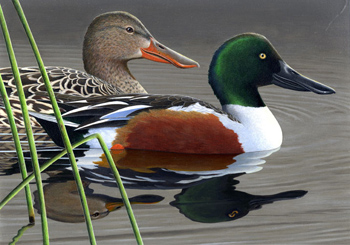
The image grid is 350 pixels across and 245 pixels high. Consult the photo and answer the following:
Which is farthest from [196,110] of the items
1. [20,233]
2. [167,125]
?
[20,233]

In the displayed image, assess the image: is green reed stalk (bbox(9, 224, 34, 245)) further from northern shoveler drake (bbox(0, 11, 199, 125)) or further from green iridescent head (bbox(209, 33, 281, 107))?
northern shoveler drake (bbox(0, 11, 199, 125))

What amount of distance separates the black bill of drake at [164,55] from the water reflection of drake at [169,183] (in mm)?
1191

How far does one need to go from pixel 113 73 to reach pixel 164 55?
19.2 inches

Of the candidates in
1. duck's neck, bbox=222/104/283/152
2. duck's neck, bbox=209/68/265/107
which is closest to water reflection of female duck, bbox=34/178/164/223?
duck's neck, bbox=222/104/283/152

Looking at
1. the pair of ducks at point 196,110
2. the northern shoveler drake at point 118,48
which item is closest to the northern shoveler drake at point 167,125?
the pair of ducks at point 196,110

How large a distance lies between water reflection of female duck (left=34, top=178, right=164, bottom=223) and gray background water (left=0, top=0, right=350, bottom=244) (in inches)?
3.9

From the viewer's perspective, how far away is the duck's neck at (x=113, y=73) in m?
5.71

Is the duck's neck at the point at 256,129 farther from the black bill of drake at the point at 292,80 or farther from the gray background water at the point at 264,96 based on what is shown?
the black bill of drake at the point at 292,80

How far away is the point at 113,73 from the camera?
5.75 metres

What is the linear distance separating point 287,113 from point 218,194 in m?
2.14

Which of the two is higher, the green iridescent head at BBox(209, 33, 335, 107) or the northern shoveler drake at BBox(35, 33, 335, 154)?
the green iridescent head at BBox(209, 33, 335, 107)

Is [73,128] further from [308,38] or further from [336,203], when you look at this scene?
[308,38]

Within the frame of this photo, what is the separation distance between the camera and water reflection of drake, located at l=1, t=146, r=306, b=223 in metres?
3.42

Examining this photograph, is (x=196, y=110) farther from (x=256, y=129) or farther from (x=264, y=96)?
(x=264, y=96)
